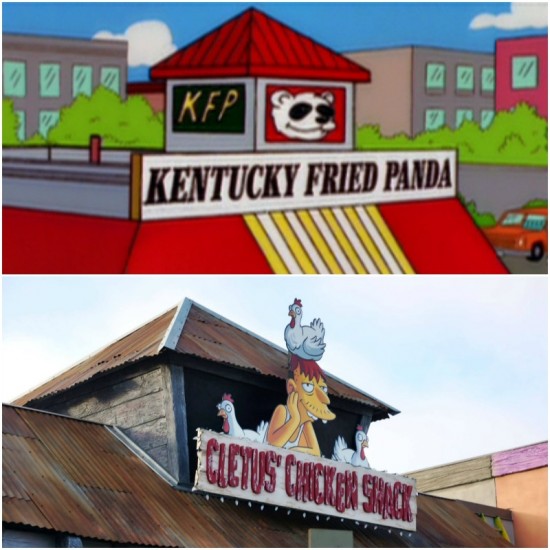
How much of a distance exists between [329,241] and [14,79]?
4.48m

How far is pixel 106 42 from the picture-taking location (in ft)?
55.4

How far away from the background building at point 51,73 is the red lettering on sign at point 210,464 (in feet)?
13.8

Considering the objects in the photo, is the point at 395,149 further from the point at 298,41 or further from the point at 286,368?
the point at 286,368

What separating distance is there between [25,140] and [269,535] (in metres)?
Result: 5.56

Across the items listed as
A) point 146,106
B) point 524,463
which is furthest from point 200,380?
point 524,463

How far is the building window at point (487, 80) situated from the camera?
60.3 ft

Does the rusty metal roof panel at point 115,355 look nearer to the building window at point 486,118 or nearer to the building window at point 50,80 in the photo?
the building window at point 50,80

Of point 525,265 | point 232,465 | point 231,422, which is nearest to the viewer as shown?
point 232,465

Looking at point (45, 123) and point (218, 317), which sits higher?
point (45, 123)

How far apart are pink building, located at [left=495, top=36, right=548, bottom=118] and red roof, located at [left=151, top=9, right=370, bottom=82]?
210 centimetres

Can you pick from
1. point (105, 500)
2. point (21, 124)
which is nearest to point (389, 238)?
point (21, 124)

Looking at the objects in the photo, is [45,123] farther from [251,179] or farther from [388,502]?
[388,502]

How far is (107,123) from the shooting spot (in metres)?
16.9

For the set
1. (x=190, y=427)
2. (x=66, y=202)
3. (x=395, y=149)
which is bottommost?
(x=190, y=427)
